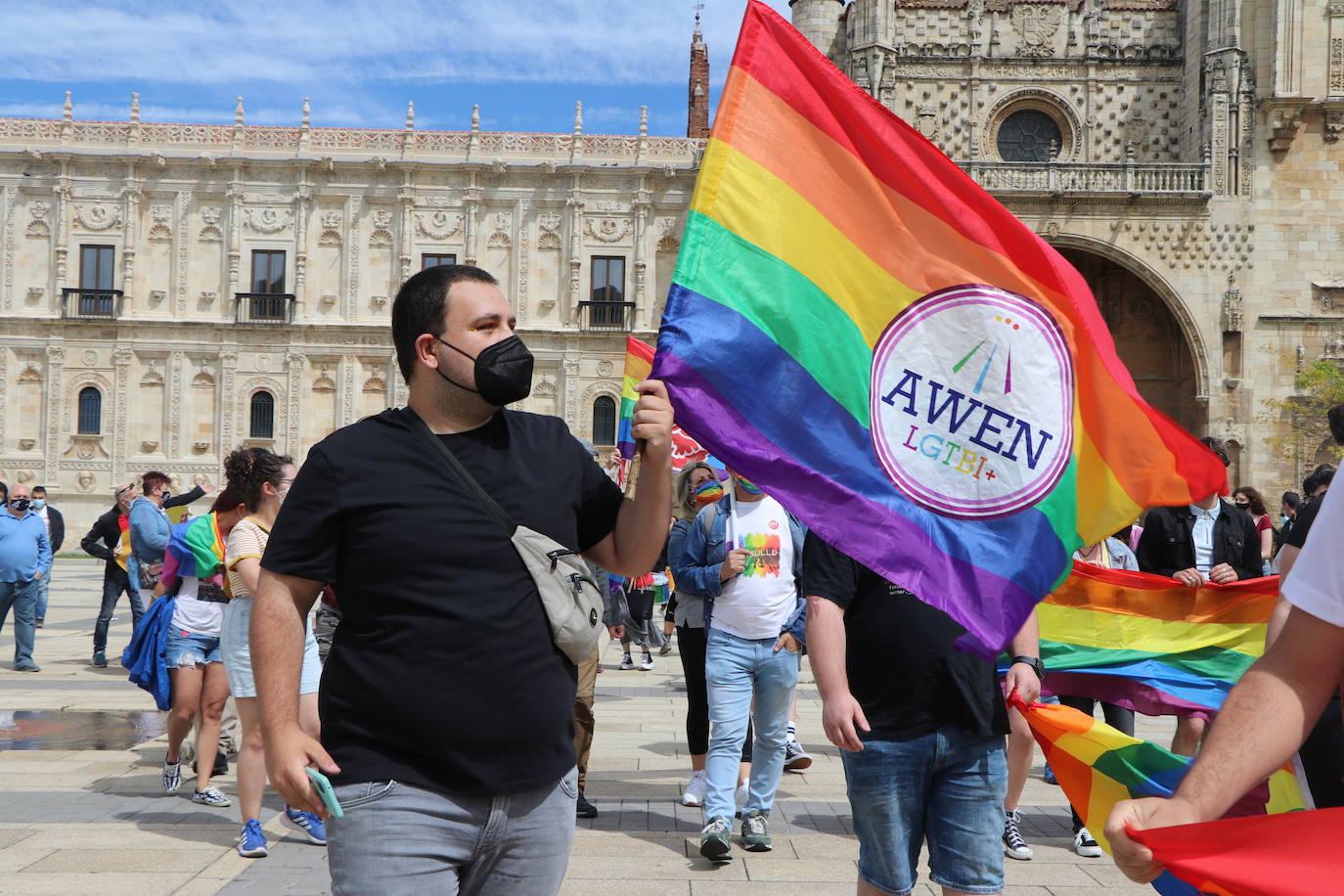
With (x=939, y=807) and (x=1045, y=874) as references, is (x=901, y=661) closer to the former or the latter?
(x=939, y=807)

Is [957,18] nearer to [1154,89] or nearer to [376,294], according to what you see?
[1154,89]

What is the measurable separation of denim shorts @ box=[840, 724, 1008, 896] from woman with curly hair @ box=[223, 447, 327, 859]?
3.25m

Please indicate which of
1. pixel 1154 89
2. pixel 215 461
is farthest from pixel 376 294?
pixel 1154 89

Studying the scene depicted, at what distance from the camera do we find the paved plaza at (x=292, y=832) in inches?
224

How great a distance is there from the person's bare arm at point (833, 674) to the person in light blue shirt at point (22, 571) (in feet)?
37.0

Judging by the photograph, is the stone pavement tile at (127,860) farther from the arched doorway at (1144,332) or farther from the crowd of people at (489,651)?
the arched doorway at (1144,332)

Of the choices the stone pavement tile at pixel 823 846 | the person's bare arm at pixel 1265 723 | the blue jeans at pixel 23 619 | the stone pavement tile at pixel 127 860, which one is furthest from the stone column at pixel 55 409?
the person's bare arm at pixel 1265 723

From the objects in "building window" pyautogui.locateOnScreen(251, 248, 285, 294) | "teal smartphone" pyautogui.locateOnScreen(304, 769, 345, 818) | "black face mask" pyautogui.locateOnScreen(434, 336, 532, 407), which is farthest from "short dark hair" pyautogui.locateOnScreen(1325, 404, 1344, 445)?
"building window" pyautogui.locateOnScreen(251, 248, 285, 294)

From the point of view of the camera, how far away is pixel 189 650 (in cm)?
761

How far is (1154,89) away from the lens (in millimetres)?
37531

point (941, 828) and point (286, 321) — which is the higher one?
point (286, 321)

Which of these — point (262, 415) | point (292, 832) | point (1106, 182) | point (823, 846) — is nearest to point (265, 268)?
point (262, 415)

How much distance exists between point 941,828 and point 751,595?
8.88 feet

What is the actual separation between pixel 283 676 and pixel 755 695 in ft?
13.4
